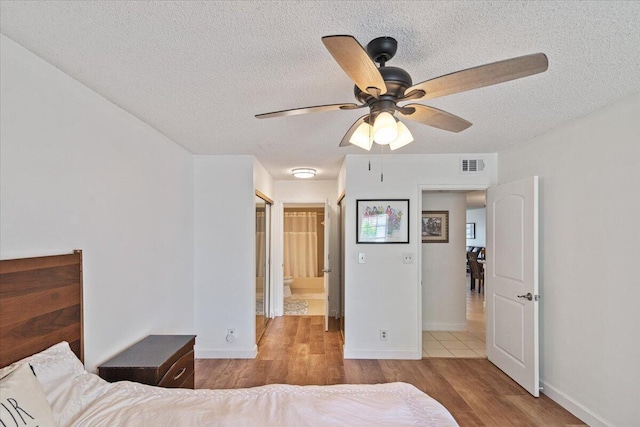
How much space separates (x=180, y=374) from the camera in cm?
223

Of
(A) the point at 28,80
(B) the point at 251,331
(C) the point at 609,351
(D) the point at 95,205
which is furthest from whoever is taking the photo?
(B) the point at 251,331

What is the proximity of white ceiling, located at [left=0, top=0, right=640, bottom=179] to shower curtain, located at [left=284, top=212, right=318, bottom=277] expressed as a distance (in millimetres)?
4986

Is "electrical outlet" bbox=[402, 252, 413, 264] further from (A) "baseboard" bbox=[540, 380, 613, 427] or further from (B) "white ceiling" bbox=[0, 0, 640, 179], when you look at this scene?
(B) "white ceiling" bbox=[0, 0, 640, 179]

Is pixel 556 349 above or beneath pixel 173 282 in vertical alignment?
beneath

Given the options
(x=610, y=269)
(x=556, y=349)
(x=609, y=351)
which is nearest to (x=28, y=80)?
(x=610, y=269)

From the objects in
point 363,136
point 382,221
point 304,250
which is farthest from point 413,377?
point 304,250

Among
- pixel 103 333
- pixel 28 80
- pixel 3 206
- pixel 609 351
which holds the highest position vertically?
pixel 28 80

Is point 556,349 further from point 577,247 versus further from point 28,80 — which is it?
point 28,80

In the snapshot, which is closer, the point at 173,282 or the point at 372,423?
the point at 372,423

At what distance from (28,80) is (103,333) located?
1515mm

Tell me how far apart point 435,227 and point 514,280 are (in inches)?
71.8

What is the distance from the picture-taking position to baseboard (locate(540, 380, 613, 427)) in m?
2.31

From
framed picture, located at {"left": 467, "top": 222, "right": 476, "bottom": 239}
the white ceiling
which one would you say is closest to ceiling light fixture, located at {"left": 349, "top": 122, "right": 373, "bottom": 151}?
the white ceiling

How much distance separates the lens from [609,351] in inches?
87.7
